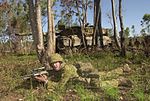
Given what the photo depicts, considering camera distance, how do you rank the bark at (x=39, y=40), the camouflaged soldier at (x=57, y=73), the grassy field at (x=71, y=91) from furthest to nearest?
the bark at (x=39, y=40) < the camouflaged soldier at (x=57, y=73) < the grassy field at (x=71, y=91)

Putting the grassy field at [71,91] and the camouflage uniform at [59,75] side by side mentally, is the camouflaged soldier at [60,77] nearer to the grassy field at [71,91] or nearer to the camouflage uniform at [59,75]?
the camouflage uniform at [59,75]

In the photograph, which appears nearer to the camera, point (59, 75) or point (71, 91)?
point (71, 91)

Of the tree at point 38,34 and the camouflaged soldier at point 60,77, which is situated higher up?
the tree at point 38,34

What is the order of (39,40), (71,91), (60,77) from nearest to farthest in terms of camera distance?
(71,91) → (60,77) → (39,40)

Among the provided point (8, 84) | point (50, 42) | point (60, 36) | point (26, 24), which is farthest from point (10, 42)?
point (8, 84)

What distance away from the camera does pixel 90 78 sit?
8938mm

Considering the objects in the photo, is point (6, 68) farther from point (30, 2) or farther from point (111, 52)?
point (111, 52)

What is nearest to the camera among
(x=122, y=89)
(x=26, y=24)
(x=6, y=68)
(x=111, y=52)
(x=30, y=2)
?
(x=122, y=89)

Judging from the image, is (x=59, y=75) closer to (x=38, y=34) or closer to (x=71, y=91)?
(x=71, y=91)

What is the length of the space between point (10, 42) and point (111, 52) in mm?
13939

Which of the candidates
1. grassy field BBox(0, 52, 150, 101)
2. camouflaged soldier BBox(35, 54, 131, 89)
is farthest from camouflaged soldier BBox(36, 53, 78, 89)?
grassy field BBox(0, 52, 150, 101)

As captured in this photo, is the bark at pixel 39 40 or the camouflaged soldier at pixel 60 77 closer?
the camouflaged soldier at pixel 60 77

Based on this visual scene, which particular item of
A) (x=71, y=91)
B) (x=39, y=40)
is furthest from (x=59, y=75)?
(x=39, y=40)

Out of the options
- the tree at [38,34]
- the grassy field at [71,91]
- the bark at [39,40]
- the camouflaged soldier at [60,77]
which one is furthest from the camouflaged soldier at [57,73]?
the bark at [39,40]
